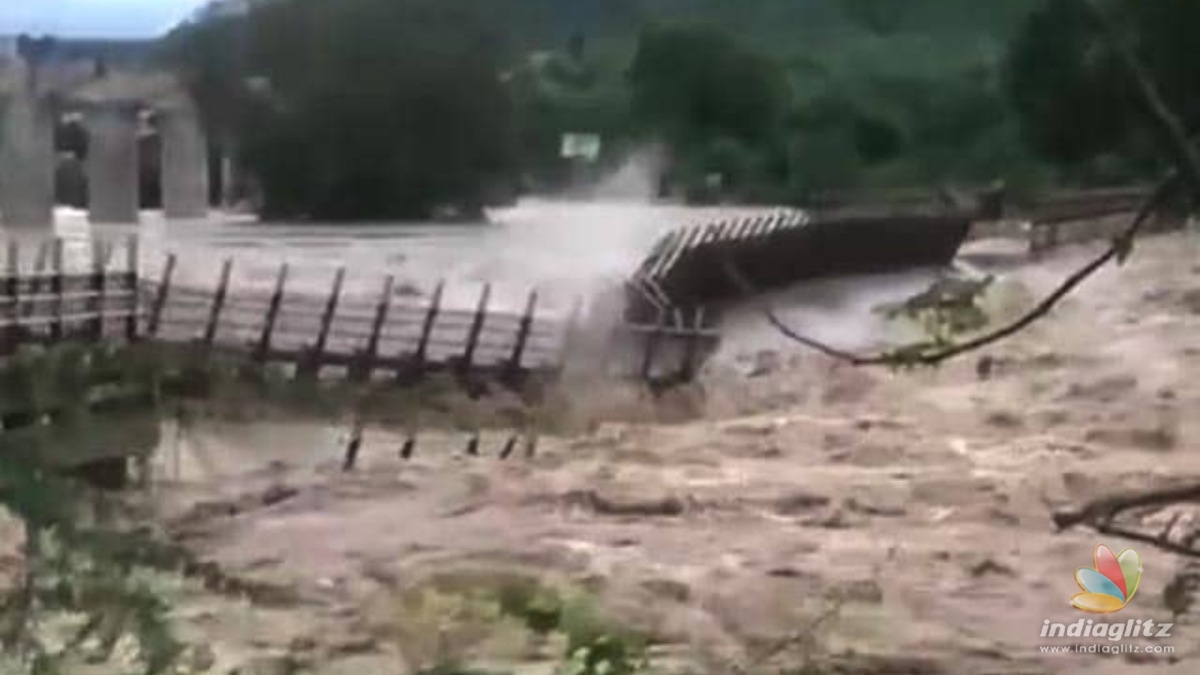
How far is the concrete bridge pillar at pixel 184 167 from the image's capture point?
4.45 metres

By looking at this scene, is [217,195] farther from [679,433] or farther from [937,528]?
[679,433]

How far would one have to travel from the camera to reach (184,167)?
4668 mm

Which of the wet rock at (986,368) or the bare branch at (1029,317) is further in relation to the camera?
the wet rock at (986,368)

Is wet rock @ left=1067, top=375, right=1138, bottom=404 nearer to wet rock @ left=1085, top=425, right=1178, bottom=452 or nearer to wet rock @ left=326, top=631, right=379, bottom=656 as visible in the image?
Answer: wet rock @ left=1085, top=425, right=1178, bottom=452

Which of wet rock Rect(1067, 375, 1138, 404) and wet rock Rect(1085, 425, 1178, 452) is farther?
wet rock Rect(1067, 375, 1138, 404)

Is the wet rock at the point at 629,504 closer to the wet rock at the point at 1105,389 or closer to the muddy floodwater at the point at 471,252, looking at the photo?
the muddy floodwater at the point at 471,252

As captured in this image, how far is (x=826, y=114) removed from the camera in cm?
113

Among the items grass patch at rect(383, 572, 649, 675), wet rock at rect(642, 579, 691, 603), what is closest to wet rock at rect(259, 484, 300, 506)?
wet rock at rect(642, 579, 691, 603)

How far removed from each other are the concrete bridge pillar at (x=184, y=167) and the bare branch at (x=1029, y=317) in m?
3.88

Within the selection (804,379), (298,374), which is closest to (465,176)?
(298,374)

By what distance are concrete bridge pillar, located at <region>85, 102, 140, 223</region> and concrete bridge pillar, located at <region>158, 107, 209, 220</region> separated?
0.07m

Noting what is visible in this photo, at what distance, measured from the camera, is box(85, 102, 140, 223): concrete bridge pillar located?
4.07 metres

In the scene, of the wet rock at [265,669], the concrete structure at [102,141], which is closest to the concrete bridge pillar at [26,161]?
the concrete structure at [102,141]

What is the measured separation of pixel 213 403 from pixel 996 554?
415 centimetres
